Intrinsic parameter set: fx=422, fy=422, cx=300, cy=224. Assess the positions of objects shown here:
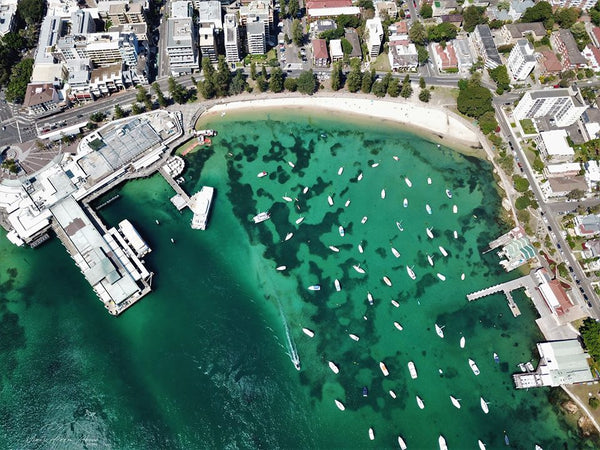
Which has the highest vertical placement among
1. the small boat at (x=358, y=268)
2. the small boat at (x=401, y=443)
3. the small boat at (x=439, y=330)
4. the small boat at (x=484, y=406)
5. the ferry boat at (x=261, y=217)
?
Result: the ferry boat at (x=261, y=217)

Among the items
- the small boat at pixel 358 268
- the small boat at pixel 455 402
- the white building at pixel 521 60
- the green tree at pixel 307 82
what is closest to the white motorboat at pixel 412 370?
the small boat at pixel 455 402

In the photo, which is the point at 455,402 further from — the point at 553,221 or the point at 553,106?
the point at 553,106

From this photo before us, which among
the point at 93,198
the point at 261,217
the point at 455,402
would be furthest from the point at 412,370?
the point at 93,198

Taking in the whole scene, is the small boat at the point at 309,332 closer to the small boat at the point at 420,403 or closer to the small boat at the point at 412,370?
the small boat at the point at 412,370

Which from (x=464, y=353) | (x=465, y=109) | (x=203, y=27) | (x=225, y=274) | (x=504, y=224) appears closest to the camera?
(x=464, y=353)

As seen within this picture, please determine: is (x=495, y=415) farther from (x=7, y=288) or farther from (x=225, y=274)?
(x=7, y=288)

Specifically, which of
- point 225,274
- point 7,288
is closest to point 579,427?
point 225,274
